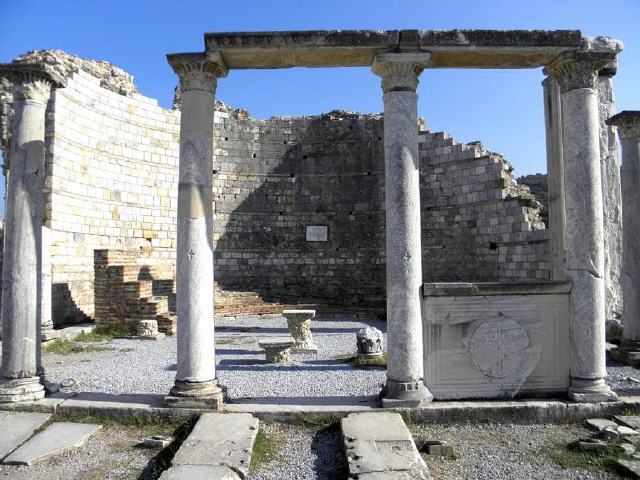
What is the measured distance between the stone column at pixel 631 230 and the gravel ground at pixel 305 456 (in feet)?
20.5

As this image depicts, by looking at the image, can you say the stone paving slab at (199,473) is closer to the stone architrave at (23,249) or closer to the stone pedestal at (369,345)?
the stone architrave at (23,249)

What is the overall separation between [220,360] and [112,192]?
8067 mm

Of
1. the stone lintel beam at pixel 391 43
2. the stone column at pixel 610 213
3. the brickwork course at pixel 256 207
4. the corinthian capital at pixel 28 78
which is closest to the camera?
the stone lintel beam at pixel 391 43

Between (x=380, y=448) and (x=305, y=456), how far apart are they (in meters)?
0.81

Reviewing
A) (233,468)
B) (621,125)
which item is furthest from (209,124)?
(621,125)

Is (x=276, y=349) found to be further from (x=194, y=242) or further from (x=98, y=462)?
(x=98, y=462)

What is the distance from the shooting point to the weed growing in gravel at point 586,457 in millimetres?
5039

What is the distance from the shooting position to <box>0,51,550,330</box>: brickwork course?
14.0 m

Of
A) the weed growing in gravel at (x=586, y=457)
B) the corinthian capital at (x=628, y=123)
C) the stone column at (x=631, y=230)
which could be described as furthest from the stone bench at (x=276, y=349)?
the corinthian capital at (x=628, y=123)

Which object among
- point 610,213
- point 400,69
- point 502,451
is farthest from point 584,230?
point 610,213

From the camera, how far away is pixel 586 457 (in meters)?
5.22

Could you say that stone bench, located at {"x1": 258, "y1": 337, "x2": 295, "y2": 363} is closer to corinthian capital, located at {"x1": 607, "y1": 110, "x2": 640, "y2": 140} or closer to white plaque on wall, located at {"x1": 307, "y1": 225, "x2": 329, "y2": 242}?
corinthian capital, located at {"x1": 607, "y1": 110, "x2": 640, "y2": 140}

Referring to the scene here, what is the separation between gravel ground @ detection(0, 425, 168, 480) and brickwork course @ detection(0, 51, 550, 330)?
8.08 meters

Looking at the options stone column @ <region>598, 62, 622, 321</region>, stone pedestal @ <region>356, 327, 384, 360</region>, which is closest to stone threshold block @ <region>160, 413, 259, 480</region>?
stone pedestal @ <region>356, 327, 384, 360</region>
